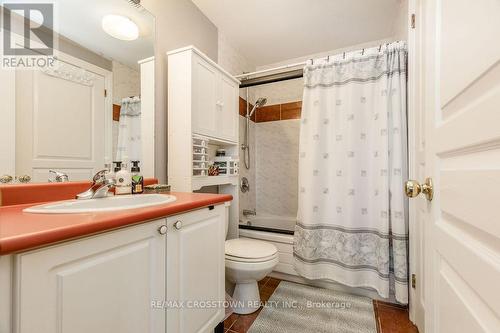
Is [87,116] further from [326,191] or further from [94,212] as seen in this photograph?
[326,191]

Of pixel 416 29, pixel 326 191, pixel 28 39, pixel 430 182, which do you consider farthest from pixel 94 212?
pixel 416 29

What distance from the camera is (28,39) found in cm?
95

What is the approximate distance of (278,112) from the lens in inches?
118

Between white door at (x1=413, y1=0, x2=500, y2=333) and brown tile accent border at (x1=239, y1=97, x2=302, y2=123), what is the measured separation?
221cm

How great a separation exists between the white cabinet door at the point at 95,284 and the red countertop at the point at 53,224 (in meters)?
0.05

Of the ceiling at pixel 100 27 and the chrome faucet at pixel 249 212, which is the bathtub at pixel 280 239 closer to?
the chrome faucet at pixel 249 212

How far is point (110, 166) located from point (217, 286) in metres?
0.88

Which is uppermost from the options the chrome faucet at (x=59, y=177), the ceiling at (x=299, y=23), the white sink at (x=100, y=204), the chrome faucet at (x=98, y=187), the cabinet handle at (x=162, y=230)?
the ceiling at (x=299, y=23)

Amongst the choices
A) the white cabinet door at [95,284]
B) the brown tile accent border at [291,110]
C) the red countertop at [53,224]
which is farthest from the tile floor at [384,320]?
the brown tile accent border at [291,110]

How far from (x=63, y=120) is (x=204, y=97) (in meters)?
0.85

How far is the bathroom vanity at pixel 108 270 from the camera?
52 centimetres

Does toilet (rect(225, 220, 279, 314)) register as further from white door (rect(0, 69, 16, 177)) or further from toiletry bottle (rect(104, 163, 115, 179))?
white door (rect(0, 69, 16, 177))

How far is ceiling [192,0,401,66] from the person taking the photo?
1904 mm

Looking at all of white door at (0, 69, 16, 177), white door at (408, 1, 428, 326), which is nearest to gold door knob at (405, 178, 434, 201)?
white door at (408, 1, 428, 326)
